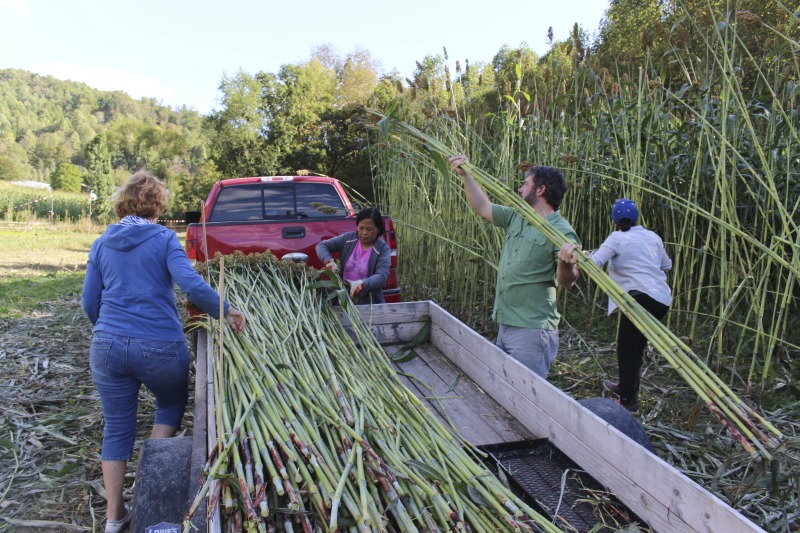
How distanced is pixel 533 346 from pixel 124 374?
184 cm

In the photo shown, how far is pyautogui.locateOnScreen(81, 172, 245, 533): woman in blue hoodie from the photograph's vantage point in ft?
7.77

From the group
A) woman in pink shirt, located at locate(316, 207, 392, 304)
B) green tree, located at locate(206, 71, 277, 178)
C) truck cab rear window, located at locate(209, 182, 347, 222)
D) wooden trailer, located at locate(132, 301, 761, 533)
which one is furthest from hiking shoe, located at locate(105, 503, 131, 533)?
green tree, located at locate(206, 71, 277, 178)

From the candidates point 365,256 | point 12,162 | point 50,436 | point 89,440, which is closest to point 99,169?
point 12,162

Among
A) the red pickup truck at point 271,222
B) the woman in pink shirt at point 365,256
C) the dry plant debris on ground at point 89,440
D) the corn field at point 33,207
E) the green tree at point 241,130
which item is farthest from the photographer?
the corn field at point 33,207

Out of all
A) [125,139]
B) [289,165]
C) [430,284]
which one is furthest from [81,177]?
[430,284]

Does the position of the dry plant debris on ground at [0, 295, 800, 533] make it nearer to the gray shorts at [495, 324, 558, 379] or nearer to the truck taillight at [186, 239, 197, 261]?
the gray shorts at [495, 324, 558, 379]

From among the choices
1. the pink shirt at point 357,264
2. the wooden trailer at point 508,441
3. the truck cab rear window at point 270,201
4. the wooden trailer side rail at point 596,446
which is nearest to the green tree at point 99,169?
the truck cab rear window at point 270,201

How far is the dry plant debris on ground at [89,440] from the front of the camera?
2.29 metres

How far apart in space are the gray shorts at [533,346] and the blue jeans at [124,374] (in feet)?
5.12

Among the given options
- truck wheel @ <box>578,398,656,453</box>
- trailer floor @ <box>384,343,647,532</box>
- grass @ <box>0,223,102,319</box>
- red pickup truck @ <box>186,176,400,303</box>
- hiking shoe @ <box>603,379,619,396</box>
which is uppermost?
red pickup truck @ <box>186,176,400,303</box>

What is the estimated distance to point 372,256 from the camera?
153 inches

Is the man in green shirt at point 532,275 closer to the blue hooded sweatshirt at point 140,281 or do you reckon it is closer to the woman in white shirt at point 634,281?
the woman in white shirt at point 634,281

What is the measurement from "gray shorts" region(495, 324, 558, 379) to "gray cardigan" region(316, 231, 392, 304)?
112cm

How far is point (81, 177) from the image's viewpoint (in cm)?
6075
